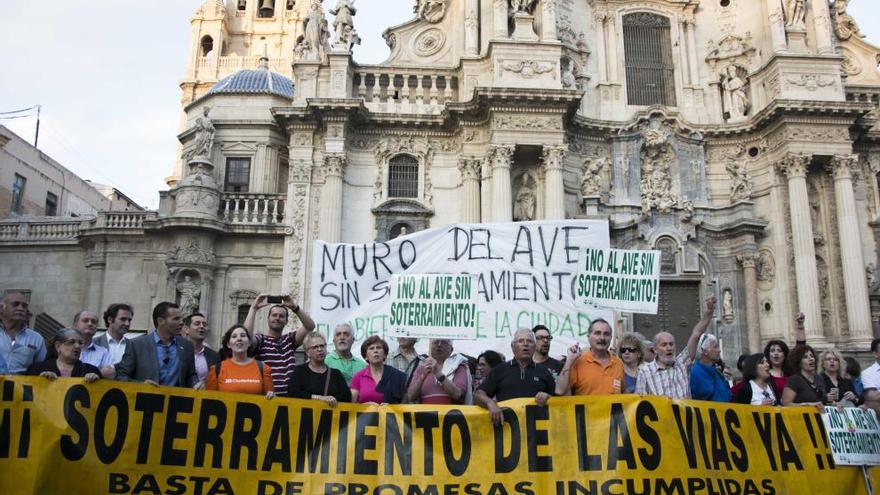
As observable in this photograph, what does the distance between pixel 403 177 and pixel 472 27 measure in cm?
596

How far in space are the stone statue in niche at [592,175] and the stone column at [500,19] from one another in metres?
5.41

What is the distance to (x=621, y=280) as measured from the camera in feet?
33.4

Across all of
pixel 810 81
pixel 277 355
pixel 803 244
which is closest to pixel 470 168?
pixel 803 244

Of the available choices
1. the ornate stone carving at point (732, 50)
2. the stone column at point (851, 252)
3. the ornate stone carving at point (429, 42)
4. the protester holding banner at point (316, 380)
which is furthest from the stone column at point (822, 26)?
the protester holding banner at point (316, 380)

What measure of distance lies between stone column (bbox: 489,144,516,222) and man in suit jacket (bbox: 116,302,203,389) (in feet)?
53.7

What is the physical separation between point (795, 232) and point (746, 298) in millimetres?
2713

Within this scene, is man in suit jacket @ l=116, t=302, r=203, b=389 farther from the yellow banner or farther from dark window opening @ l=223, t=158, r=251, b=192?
dark window opening @ l=223, t=158, r=251, b=192

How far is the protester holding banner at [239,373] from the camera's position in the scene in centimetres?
698

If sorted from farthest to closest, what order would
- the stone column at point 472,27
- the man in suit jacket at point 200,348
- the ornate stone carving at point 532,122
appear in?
the stone column at point 472,27
the ornate stone carving at point 532,122
the man in suit jacket at point 200,348

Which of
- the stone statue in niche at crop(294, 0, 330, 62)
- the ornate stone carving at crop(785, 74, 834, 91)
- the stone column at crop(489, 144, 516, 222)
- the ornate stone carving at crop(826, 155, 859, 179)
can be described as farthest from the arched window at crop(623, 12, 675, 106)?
the stone statue in niche at crop(294, 0, 330, 62)

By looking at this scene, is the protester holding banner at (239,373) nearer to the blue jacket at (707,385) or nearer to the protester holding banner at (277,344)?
the protester holding banner at (277,344)

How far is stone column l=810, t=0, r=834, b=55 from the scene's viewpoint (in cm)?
2602

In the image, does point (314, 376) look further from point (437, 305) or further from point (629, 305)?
point (629, 305)

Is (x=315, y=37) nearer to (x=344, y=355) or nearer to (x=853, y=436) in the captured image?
(x=344, y=355)
